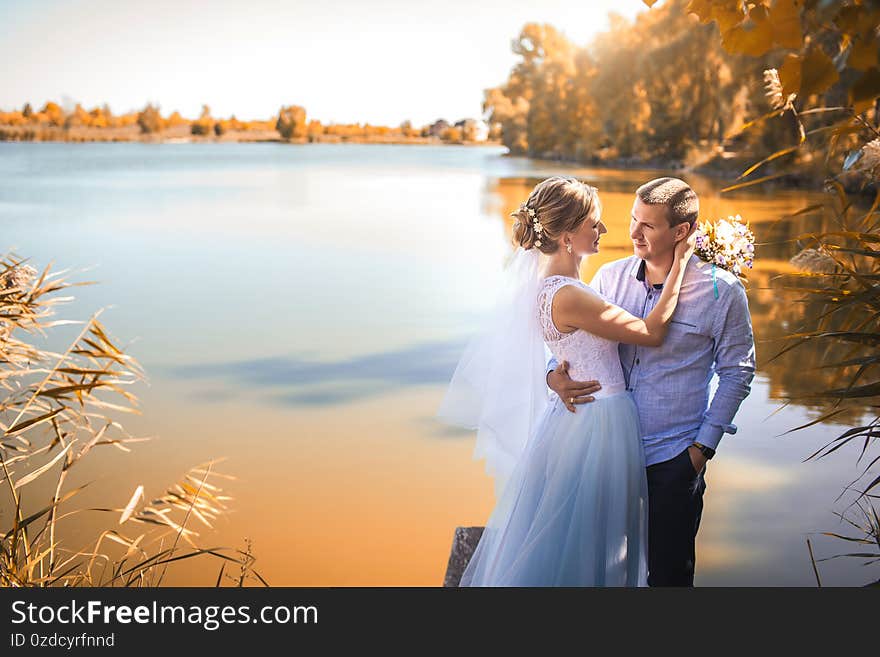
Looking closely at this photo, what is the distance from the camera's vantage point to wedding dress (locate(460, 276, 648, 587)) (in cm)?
242

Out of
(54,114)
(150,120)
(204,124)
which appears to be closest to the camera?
(54,114)

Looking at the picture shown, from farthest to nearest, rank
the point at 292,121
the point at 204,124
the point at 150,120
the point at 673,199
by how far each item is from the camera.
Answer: the point at 292,121
the point at 204,124
the point at 150,120
the point at 673,199

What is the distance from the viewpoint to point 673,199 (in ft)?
7.66

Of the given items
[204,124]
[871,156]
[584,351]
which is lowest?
[584,351]

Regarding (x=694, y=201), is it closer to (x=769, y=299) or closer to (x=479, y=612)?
(x=479, y=612)

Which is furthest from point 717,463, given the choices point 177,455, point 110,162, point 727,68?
point 110,162

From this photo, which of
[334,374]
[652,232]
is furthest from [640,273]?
[334,374]

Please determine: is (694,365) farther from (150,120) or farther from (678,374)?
(150,120)

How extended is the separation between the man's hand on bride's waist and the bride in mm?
19

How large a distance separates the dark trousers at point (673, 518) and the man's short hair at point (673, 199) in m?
0.60

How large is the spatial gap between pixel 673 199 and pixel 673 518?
818 mm

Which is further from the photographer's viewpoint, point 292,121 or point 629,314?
point 292,121

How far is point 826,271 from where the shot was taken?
2887mm

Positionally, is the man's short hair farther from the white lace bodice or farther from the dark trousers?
the dark trousers
